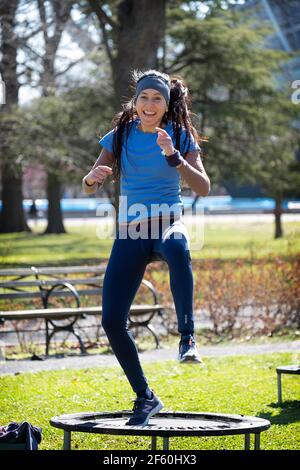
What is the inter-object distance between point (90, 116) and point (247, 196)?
6462cm

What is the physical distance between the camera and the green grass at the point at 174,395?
22.3 ft

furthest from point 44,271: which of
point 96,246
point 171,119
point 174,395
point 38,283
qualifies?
point 96,246

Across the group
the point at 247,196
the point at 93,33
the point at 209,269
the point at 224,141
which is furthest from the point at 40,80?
the point at 247,196

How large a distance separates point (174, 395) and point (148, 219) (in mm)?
3205

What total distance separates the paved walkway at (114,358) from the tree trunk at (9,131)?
8.83 metres

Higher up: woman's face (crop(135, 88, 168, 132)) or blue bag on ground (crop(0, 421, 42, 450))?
woman's face (crop(135, 88, 168, 132))

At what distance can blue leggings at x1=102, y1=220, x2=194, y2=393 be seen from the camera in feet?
18.6

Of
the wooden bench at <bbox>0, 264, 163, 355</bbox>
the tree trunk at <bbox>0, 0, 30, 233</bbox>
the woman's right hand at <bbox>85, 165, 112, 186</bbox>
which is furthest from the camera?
the tree trunk at <bbox>0, 0, 30, 233</bbox>

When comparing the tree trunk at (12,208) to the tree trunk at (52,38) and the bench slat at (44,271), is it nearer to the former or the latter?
the tree trunk at (52,38)

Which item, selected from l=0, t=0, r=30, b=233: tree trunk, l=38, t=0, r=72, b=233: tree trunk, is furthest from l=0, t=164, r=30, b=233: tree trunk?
l=38, t=0, r=72, b=233: tree trunk

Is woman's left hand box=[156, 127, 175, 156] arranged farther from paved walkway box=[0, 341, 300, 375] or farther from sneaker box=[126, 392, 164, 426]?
paved walkway box=[0, 341, 300, 375]

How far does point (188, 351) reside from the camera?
18.3 ft

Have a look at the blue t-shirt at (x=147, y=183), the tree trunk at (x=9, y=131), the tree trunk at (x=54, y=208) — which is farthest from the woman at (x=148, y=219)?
the tree trunk at (x=54, y=208)

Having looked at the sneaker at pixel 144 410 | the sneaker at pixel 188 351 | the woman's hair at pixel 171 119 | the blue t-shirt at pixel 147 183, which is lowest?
the sneaker at pixel 144 410
